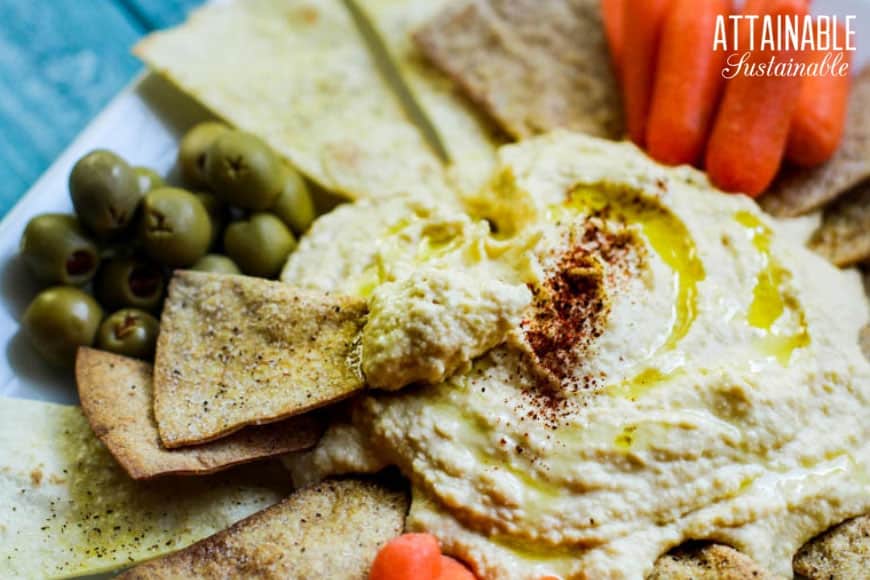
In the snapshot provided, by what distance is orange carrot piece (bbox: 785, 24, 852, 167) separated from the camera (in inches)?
127

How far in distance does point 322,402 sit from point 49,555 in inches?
34.9

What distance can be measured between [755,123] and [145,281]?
218 centimetres

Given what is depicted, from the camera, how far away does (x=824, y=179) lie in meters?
3.31

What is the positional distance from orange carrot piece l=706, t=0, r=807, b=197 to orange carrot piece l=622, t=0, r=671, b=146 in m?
0.31

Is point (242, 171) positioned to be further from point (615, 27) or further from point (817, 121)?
point (817, 121)

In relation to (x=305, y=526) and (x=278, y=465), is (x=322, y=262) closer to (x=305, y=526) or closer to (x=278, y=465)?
(x=278, y=465)

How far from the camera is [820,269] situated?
124 inches

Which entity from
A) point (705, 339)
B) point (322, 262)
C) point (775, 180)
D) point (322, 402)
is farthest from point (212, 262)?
point (775, 180)

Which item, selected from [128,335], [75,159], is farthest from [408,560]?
[75,159]

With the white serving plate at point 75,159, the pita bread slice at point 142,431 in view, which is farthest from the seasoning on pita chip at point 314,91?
the pita bread slice at point 142,431

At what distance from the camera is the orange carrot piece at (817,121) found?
10.6 ft

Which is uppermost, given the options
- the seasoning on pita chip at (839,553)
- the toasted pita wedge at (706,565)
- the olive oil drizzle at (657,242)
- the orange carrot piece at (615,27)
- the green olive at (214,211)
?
the green olive at (214,211)

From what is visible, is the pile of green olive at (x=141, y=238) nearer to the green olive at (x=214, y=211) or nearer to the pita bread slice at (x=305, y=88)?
the green olive at (x=214, y=211)

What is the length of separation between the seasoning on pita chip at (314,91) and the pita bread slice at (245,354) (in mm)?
706
